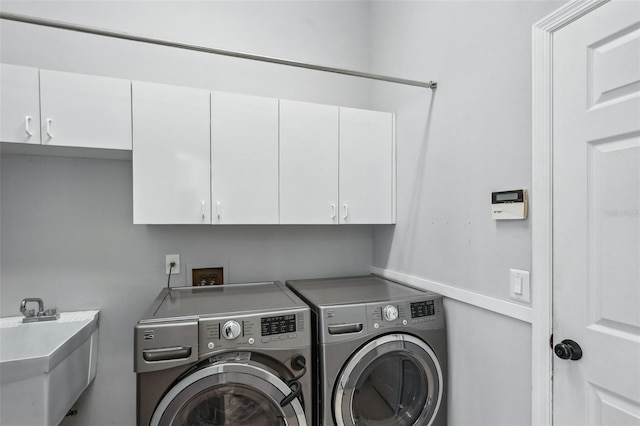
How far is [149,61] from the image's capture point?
1998 millimetres

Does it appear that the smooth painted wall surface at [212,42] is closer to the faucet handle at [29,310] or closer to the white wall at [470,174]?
the white wall at [470,174]

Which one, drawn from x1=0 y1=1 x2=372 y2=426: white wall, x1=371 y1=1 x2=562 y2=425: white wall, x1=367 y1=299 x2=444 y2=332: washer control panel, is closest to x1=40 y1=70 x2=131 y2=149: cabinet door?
x1=0 y1=1 x2=372 y2=426: white wall

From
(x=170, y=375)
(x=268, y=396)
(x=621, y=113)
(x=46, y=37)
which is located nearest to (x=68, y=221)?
(x=46, y=37)

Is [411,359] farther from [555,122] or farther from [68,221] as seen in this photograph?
[68,221]

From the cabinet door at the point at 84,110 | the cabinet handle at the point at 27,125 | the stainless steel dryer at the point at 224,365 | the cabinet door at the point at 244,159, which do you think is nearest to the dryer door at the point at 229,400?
the stainless steel dryer at the point at 224,365

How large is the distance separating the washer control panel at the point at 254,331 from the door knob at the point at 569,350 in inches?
38.0

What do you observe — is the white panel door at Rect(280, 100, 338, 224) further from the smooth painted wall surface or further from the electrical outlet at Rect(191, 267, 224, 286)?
the electrical outlet at Rect(191, 267, 224, 286)

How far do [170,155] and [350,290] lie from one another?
48.6 inches

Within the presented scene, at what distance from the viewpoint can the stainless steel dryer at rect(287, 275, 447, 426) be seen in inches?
58.9

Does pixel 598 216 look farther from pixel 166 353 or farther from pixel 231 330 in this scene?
pixel 166 353

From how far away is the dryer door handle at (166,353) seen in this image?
1278mm

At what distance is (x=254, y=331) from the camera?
1.41 meters

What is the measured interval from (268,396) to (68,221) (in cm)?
148

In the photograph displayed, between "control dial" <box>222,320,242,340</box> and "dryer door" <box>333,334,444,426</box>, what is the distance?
20.6 inches
